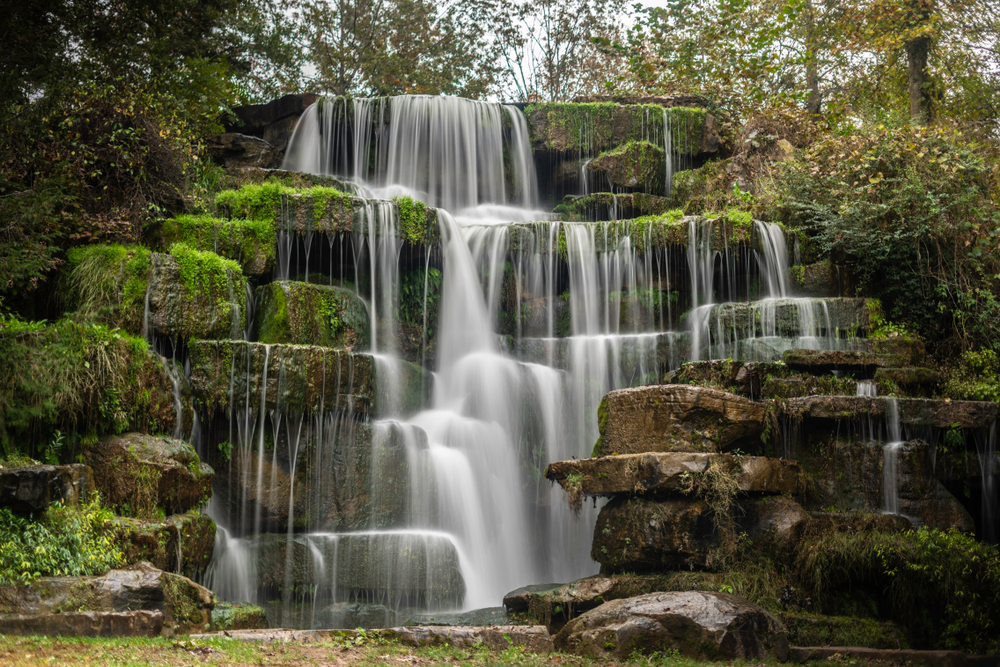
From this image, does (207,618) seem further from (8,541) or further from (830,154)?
(830,154)

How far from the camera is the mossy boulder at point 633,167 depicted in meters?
22.0

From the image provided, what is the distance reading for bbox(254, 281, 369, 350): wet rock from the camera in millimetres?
14086

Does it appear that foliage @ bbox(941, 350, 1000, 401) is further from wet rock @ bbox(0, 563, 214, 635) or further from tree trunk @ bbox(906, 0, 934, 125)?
wet rock @ bbox(0, 563, 214, 635)

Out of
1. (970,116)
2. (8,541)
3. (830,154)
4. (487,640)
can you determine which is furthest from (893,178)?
(8,541)

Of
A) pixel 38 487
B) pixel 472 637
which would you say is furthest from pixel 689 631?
pixel 38 487

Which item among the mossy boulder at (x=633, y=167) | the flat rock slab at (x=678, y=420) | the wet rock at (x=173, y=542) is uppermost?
the mossy boulder at (x=633, y=167)

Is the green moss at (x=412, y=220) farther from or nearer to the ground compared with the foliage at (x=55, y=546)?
farther from the ground

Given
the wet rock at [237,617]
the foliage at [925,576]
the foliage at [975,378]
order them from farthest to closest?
the foliage at [975,378] → the wet rock at [237,617] → the foliage at [925,576]

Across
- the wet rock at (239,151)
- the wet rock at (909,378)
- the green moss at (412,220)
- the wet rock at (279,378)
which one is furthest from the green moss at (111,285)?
the wet rock at (909,378)

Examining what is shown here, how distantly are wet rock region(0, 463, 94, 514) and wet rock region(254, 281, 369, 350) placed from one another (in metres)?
5.31

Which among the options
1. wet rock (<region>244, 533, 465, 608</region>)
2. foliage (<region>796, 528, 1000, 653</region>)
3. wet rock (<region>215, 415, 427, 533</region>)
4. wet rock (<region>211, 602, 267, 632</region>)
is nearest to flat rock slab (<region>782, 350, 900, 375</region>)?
foliage (<region>796, 528, 1000, 653</region>)

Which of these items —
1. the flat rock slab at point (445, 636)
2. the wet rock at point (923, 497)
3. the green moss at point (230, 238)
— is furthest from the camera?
the green moss at point (230, 238)

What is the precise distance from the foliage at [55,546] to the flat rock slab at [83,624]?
506 millimetres

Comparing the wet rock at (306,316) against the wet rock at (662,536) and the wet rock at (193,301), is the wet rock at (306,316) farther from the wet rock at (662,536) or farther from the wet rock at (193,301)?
the wet rock at (662,536)
